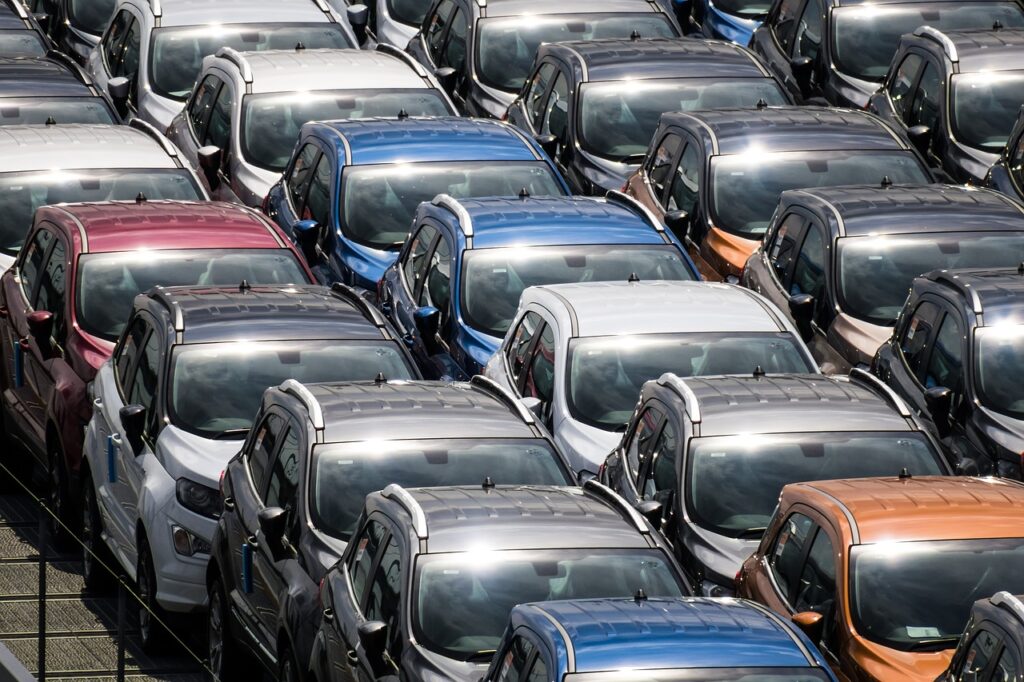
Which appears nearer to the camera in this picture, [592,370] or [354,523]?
[354,523]

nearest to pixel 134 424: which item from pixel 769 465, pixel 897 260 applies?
pixel 769 465

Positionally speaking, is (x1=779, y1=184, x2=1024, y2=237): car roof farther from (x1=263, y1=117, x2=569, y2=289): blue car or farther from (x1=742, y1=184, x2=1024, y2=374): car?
(x1=263, y1=117, x2=569, y2=289): blue car

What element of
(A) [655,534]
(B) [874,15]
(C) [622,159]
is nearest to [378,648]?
(A) [655,534]

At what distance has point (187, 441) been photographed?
47.9ft

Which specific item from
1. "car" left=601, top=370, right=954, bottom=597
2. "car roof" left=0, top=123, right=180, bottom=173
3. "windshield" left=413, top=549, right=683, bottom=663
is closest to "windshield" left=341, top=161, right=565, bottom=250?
"car roof" left=0, top=123, right=180, bottom=173

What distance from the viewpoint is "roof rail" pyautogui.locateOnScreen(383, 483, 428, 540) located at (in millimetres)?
11430

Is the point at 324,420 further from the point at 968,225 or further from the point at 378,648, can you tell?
the point at 968,225

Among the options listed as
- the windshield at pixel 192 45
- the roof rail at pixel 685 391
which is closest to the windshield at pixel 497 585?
the roof rail at pixel 685 391

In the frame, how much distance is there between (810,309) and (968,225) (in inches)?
47.2

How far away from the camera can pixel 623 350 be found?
601 inches

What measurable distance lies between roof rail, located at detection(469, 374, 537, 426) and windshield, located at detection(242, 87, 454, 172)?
290 inches

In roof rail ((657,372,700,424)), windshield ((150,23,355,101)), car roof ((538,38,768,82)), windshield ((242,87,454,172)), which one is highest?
roof rail ((657,372,700,424))

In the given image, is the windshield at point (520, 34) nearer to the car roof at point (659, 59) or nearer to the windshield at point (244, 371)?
the car roof at point (659, 59)

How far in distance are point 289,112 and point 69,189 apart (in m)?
2.78
